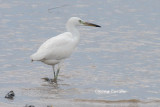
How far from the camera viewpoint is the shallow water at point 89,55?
9992 mm

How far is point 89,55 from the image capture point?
13539 millimetres

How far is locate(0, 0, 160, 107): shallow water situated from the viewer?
32.8 feet

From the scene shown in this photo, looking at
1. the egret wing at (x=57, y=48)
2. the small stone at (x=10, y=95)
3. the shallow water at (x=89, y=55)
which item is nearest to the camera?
the small stone at (x=10, y=95)

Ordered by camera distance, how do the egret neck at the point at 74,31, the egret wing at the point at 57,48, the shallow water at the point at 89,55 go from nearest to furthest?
the shallow water at the point at 89,55 < the egret wing at the point at 57,48 < the egret neck at the point at 74,31

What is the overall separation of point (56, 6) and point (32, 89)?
31.4 feet

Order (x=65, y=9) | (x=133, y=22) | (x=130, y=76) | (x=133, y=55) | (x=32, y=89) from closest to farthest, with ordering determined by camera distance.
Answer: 1. (x=32, y=89)
2. (x=130, y=76)
3. (x=133, y=55)
4. (x=133, y=22)
5. (x=65, y=9)

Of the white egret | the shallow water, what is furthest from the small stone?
the white egret

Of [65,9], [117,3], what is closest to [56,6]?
[65,9]

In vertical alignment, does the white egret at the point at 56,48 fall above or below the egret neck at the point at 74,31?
below

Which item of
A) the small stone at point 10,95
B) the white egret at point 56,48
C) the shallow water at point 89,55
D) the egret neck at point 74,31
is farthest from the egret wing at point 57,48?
the small stone at point 10,95

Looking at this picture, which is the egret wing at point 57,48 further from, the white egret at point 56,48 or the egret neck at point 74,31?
the egret neck at point 74,31

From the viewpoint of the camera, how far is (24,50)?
44.9 feet

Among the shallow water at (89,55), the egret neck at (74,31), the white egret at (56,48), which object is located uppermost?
the egret neck at (74,31)

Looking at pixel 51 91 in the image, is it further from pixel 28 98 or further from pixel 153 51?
pixel 153 51
